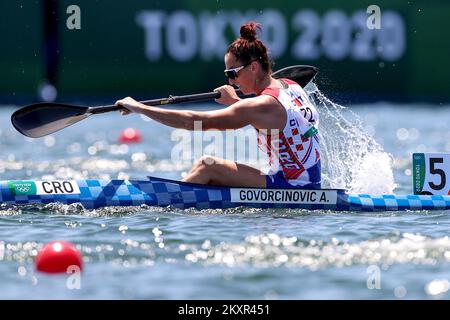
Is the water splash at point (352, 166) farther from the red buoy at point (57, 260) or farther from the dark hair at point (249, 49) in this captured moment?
the red buoy at point (57, 260)

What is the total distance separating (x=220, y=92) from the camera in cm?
876

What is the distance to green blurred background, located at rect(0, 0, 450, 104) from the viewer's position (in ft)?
74.0

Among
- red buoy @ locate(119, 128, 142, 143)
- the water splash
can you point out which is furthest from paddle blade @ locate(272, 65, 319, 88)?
red buoy @ locate(119, 128, 142, 143)

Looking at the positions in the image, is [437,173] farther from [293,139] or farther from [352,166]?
[293,139]

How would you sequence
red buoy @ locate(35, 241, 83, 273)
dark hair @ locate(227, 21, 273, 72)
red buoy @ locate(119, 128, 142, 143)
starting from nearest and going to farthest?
red buoy @ locate(35, 241, 83, 273) < dark hair @ locate(227, 21, 273, 72) < red buoy @ locate(119, 128, 142, 143)

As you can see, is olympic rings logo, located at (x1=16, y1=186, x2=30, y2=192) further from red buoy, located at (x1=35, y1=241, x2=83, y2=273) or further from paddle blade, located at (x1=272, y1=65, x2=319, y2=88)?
paddle blade, located at (x1=272, y1=65, x2=319, y2=88)

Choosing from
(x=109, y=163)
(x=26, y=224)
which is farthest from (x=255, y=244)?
(x=109, y=163)

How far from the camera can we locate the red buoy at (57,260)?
6.07 meters

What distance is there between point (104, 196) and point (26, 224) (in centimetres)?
74

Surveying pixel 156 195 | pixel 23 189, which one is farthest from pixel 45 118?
pixel 156 195

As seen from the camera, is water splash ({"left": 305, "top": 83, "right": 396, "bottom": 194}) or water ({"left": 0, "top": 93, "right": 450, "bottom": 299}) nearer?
water ({"left": 0, "top": 93, "right": 450, "bottom": 299})

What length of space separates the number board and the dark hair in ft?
5.43

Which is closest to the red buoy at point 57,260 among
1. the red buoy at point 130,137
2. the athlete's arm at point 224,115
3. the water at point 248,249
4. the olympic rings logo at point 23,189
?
the water at point 248,249

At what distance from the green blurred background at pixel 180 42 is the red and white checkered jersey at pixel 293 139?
1450 centimetres
